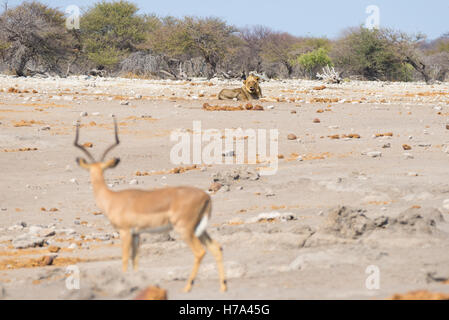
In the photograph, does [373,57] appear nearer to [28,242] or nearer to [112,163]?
[28,242]

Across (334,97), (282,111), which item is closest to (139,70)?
(334,97)

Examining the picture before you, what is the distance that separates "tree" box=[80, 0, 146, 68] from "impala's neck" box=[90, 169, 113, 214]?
39906 millimetres

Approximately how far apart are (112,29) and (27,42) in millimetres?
12352

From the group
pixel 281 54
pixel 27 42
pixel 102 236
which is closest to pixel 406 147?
pixel 102 236

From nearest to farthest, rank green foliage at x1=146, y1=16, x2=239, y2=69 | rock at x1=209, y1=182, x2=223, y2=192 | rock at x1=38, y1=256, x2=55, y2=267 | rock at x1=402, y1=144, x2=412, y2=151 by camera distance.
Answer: rock at x1=38, y1=256, x2=55, y2=267 < rock at x1=209, y1=182, x2=223, y2=192 < rock at x1=402, y1=144, x2=412, y2=151 < green foliage at x1=146, y1=16, x2=239, y2=69

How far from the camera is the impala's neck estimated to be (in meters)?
6.31

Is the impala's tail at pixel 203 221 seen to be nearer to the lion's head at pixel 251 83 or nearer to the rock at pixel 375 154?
the rock at pixel 375 154

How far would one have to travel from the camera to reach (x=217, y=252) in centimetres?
614

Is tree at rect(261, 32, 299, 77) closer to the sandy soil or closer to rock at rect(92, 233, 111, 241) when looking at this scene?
the sandy soil

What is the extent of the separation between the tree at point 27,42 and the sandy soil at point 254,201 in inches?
547

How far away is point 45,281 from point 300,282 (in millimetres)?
2502

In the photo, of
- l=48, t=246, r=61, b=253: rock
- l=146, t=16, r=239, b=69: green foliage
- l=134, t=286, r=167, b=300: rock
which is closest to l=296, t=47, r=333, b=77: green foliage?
l=146, t=16, r=239, b=69: green foliage

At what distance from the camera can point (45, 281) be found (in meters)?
7.29
